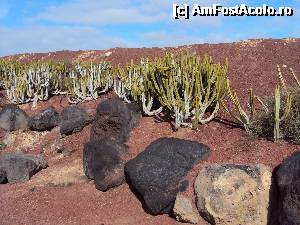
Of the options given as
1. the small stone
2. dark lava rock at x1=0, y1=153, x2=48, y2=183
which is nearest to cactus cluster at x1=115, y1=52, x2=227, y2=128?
the small stone

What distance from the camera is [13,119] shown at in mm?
13125

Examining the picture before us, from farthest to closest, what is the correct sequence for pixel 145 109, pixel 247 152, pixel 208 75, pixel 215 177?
pixel 145 109 → pixel 208 75 → pixel 247 152 → pixel 215 177

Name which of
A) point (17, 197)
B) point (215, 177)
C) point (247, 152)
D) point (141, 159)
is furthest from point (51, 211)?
point (247, 152)

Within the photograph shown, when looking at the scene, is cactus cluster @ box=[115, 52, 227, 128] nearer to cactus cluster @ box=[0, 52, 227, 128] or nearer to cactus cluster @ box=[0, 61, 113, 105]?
cactus cluster @ box=[0, 52, 227, 128]

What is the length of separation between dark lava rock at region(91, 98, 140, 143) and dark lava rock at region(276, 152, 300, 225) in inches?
157

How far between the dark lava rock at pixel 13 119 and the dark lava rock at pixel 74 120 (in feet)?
5.32

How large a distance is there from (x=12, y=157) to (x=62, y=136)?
2108 mm

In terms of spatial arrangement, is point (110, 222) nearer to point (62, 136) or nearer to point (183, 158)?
point (183, 158)

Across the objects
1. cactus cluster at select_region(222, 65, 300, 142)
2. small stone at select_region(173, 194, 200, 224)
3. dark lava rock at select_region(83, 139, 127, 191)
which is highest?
cactus cluster at select_region(222, 65, 300, 142)

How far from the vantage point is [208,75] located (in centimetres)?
973

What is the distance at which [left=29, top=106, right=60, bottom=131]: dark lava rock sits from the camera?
12586 mm

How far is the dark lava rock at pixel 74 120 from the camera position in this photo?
38.0ft

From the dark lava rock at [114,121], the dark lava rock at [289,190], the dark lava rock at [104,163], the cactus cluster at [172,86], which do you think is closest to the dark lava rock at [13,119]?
the cactus cluster at [172,86]

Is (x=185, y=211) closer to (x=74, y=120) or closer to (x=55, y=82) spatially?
(x=74, y=120)
